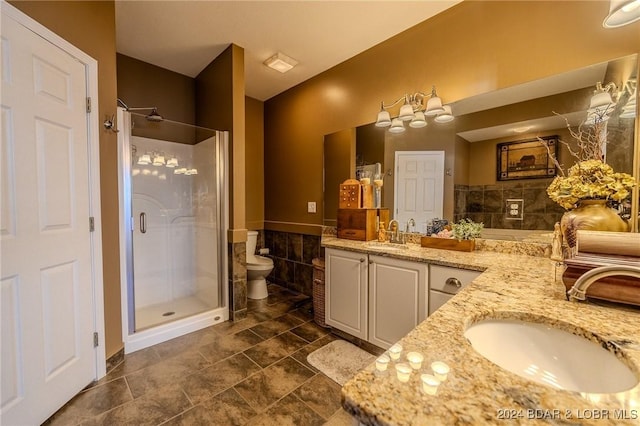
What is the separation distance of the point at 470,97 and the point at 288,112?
7.29ft

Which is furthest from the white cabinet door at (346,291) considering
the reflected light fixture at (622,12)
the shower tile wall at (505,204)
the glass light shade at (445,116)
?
the reflected light fixture at (622,12)

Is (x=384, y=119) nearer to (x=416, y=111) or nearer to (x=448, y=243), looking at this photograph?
(x=416, y=111)

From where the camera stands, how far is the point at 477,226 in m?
1.97

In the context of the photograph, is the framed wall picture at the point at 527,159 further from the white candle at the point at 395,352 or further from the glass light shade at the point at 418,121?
the white candle at the point at 395,352

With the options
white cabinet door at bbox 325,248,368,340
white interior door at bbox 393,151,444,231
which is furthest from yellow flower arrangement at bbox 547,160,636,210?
white cabinet door at bbox 325,248,368,340

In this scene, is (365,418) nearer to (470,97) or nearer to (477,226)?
(477,226)

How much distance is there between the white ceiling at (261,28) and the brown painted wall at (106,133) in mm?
418

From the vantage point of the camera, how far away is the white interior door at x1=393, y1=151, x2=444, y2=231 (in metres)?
2.25

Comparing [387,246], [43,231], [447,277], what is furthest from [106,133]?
[447,277]

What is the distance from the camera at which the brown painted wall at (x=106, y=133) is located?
5.44ft

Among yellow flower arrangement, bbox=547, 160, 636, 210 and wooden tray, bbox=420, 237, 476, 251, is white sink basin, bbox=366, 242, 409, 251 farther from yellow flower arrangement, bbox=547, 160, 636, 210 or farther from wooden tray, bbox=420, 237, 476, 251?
yellow flower arrangement, bbox=547, 160, 636, 210

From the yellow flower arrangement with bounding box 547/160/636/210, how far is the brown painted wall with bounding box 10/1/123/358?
9.00 ft

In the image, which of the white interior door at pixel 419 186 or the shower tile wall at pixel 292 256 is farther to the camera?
Answer: the shower tile wall at pixel 292 256

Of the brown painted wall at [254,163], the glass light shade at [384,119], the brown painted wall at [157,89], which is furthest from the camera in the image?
the brown painted wall at [254,163]
